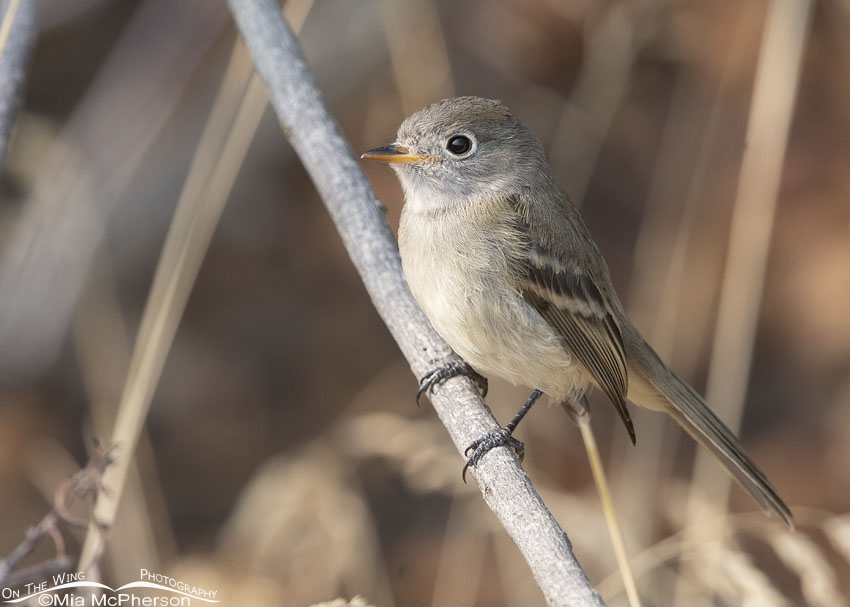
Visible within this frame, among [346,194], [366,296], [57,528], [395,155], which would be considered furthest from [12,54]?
[366,296]

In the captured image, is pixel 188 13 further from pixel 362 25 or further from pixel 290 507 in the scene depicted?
pixel 290 507

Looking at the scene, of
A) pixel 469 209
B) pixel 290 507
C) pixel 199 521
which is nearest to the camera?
pixel 469 209

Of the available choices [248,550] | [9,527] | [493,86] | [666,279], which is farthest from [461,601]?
[493,86]

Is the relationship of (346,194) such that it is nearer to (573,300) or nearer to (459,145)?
(459,145)

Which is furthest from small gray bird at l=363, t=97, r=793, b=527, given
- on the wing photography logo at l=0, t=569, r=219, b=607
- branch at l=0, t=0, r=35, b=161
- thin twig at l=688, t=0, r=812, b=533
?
on the wing photography logo at l=0, t=569, r=219, b=607

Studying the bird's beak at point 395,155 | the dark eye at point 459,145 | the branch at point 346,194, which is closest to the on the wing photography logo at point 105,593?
the branch at point 346,194
